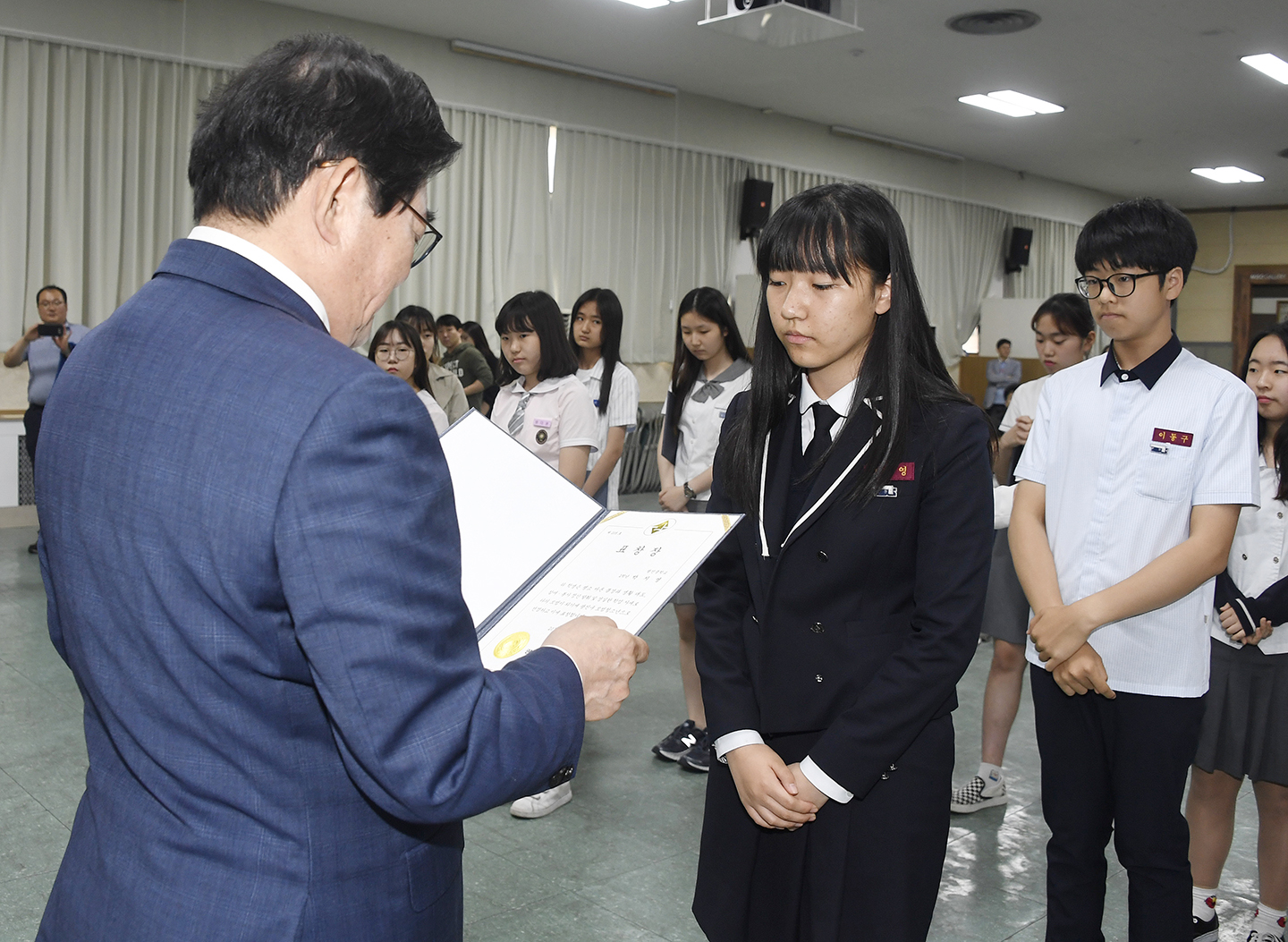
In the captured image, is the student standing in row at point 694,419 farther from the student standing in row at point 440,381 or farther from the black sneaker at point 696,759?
the student standing in row at point 440,381

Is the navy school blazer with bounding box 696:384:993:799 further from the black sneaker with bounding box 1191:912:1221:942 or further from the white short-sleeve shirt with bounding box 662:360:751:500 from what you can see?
the white short-sleeve shirt with bounding box 662:360:751:500

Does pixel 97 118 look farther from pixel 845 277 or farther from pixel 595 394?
pixel 845 277

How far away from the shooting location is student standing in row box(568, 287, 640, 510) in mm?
3795

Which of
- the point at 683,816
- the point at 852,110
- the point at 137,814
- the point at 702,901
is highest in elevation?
the point at 852,110

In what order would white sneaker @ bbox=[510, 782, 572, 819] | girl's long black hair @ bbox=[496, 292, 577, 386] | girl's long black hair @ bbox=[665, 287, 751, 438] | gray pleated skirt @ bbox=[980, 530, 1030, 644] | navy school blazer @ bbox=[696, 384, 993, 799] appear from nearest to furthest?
navy school blazer @ bbox=[696, 384, 993, 799] < white sneaker @ bbox=[510, 782, 572, 819] < gray pleated skirt @ bbox=[980, 530, 1030, 644] < girl's long black hair @ bbox=[496, 292, 577, 386] < girl's long black hair @ bbox=[665, 287, 751, 438]

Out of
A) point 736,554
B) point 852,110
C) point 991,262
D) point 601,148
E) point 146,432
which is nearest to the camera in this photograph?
point 146,432

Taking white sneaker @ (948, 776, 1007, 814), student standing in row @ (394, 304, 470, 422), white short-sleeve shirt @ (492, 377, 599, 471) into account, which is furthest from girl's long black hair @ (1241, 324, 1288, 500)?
student standing in row @ (394, 304, 470, 422)

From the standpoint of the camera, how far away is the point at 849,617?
4.84 ft

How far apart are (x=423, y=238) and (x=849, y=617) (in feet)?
2.61

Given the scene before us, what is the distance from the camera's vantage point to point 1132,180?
14320 mm

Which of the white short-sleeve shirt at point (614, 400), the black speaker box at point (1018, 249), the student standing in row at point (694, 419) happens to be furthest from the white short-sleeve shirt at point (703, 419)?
the black speaker box at point (1018, 249)

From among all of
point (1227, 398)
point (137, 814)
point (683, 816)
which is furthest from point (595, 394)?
point (137, 814)

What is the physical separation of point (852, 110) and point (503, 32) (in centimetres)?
415

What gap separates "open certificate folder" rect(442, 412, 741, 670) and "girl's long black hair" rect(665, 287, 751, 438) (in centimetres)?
229
